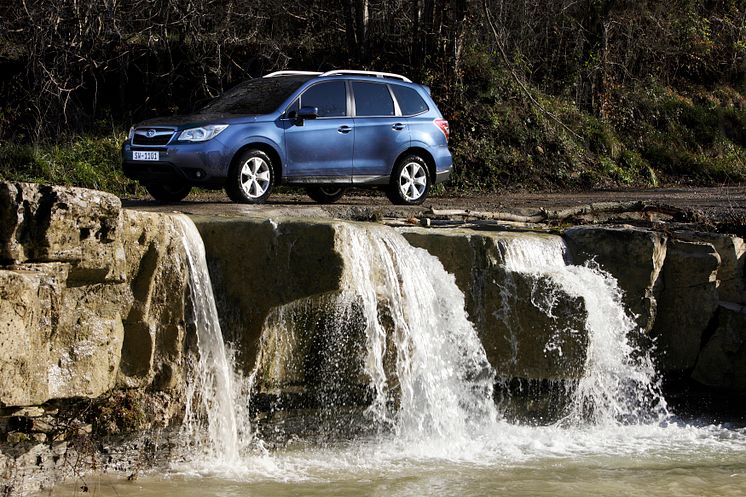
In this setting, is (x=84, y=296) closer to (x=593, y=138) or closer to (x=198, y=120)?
(x=198, y=120)

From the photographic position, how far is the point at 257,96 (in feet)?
41.4

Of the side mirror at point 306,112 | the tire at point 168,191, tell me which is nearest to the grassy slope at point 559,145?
the tire at point 168,191

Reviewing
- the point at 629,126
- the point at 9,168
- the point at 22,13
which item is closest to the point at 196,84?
the point at 22,13

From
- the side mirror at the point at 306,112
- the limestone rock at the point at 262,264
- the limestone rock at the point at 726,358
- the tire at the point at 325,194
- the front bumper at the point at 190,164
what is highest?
the side mirror at the point at 306,112

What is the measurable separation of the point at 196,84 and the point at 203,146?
8.19 m

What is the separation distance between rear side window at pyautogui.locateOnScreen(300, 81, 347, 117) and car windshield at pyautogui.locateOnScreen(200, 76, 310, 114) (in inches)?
7.0

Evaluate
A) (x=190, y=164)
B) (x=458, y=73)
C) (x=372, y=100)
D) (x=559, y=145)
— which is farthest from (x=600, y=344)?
(x=458, y=73)

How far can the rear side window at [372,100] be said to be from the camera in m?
13.0

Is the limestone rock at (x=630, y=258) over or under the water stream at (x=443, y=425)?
over

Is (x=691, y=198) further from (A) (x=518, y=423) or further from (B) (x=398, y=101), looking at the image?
(A) (x=518, y=423)

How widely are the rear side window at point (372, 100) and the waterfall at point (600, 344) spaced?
3282 mm

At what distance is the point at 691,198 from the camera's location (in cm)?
1697

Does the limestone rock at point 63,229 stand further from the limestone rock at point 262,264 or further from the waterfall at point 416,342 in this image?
the waterfall at point 416,342

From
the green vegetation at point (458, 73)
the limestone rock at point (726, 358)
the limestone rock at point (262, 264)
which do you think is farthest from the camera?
the green vegetation at point (458, 73)
